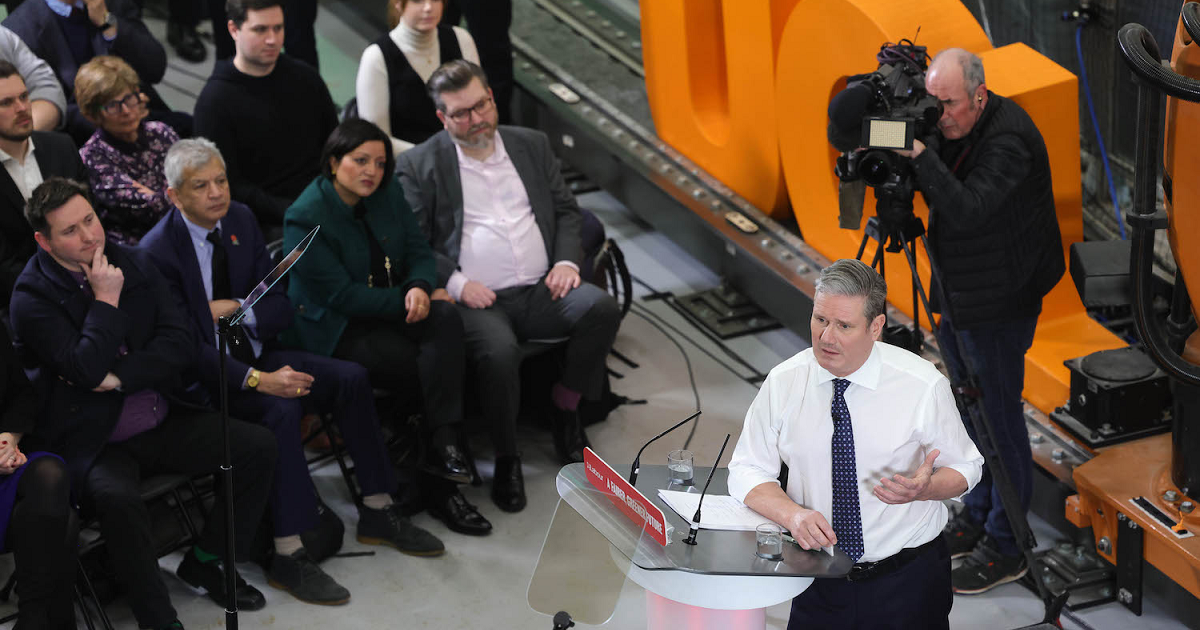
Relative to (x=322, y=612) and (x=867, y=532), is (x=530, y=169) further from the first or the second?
(x=867, y=532)

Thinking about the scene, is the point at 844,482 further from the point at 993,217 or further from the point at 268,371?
the point at 268,371

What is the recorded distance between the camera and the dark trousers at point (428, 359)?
471cm

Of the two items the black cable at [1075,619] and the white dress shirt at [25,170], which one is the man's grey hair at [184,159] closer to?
the white dress shirt at [25,170]

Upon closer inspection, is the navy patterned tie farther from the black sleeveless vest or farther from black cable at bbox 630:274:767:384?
the black sleeveless vest

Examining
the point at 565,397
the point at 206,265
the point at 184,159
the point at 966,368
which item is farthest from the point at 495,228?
the point at 966,368

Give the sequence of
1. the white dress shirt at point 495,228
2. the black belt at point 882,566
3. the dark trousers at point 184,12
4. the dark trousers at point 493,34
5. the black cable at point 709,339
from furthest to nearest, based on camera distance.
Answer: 1. the dark trousers at point 184,12
2. the dark trousers at point 493,34
3. the black cable at point 709,339
4. the white dress shirt at point 495,228
5. the black belt at point 882,566

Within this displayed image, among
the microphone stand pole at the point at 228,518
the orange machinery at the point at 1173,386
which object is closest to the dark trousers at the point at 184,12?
the microphone stand pole at the point at 228,518

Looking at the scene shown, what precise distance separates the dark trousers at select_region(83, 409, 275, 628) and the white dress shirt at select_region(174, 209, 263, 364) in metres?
0.37

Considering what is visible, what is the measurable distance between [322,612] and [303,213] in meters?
1.38

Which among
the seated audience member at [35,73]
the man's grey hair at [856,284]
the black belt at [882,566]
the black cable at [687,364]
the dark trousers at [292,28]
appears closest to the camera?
the man's grey hair at [856,284]

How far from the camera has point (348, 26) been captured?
9.08m

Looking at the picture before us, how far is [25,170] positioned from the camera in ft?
15.5

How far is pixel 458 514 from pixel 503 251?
1015 millimetres

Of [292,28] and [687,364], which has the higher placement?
[292,28]
